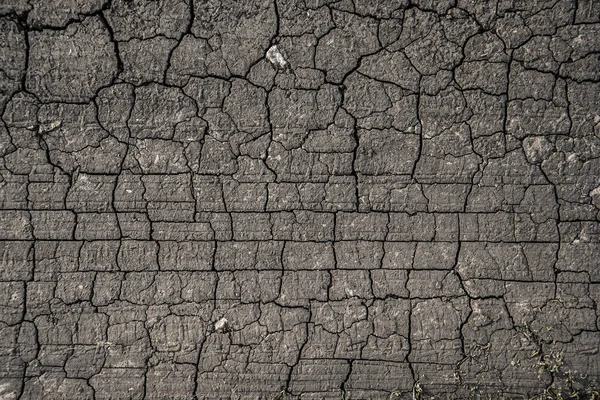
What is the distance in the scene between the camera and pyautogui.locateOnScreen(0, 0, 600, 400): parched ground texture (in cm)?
262

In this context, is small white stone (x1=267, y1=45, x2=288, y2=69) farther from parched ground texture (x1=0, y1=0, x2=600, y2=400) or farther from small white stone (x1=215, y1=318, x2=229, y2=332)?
small white stone (x1=215, y1=318, x2=229, y2=332)

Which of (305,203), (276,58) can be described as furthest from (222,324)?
(276,58)

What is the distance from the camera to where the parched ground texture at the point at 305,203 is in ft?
8.59

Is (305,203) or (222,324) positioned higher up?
(305,203)

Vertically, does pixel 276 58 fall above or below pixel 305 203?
above

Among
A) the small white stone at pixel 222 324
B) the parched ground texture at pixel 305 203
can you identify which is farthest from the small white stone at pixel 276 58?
the small white stone at pixel 222 324

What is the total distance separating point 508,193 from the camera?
2695mm

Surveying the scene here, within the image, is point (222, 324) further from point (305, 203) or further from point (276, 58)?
point (276, 58)

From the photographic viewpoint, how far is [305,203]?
8.87ft

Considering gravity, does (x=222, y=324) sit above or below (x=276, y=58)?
below

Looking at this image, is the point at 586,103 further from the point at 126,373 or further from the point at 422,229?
the point at 126,373

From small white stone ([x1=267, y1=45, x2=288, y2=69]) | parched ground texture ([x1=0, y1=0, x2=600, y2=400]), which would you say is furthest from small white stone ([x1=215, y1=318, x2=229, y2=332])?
small white stone ([x1=267, y1=45, x2=288, y2=69])

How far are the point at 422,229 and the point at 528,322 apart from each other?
738 millimetres

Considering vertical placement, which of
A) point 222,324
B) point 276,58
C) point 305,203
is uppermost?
point 276,58
